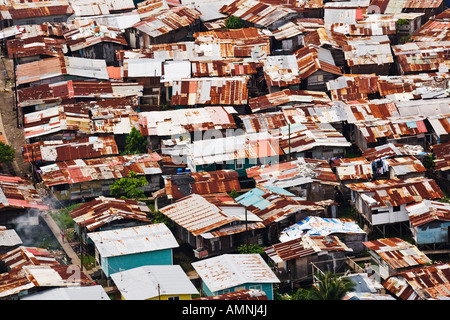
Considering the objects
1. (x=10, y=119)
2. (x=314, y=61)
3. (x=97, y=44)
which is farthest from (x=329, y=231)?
(x=97, y=44)

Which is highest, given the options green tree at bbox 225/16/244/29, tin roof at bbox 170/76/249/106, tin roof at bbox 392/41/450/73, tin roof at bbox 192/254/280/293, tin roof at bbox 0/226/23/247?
green tree at bbox 225/16/244/29

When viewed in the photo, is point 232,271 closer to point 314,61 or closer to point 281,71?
point 281,71

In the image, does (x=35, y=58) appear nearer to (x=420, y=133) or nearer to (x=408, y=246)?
(x=420, y=133)

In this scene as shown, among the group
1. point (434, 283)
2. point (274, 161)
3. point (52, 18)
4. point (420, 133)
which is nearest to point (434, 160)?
point (420, 133)

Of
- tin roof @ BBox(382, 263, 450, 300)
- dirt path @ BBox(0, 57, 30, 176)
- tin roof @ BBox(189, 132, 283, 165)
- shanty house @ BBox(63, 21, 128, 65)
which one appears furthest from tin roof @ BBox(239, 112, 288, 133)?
tin roof @ BBox(382, 263, 450, 300)

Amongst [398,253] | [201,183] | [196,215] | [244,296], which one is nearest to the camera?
[244,296]

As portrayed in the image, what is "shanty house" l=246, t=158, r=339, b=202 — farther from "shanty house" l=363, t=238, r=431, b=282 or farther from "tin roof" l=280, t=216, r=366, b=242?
"shanty house" l=363, t=238, r=431, b=282

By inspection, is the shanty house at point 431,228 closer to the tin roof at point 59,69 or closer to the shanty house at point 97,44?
the tin roof at point 59,69
